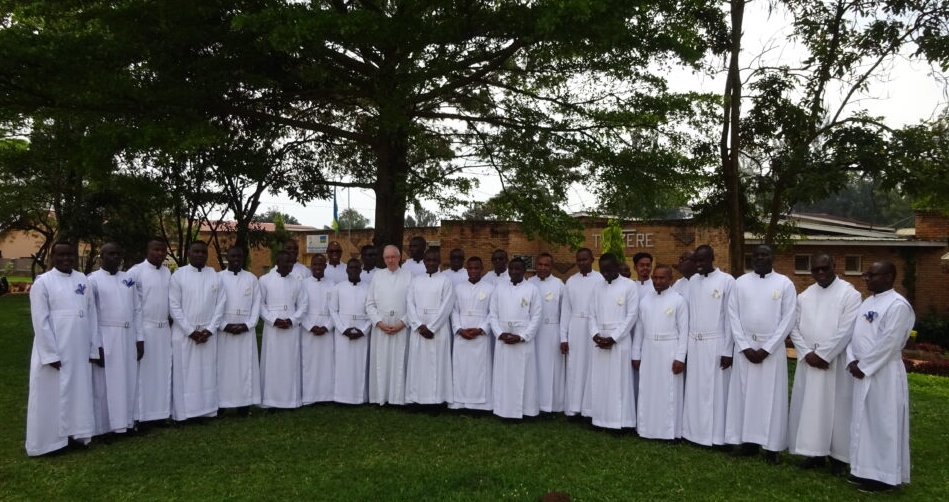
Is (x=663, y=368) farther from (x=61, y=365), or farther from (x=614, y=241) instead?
(x=614, y=241)

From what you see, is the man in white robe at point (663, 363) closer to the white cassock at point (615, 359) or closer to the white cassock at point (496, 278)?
the white cassock at point (615, 359)

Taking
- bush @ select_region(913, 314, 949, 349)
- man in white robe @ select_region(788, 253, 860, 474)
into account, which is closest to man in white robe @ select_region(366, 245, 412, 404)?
man in white robe @ select_region(788, 253, 860, 474)

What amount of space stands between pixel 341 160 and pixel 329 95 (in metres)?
2.98

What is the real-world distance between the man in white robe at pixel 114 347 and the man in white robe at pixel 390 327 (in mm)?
2704

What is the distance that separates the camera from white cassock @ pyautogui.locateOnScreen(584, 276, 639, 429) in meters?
7.46

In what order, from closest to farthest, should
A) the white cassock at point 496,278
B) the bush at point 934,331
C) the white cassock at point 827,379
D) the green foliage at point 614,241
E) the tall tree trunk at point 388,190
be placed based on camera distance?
the white cassock at point 827,379, the white cassock at point 496,278, the tall tree trunk at point 388,190, the bush at point 934,331, the green foliage at point 614,241

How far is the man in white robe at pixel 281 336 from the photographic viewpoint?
830cm

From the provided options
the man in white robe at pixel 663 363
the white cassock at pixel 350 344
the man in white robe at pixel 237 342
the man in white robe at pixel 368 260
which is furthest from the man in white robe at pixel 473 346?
the man in white robe at pixel 237 342

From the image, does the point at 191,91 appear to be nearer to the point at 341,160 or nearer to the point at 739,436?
the point at 341,160

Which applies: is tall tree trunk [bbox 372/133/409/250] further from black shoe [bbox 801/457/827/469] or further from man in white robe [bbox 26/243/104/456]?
black shoe [bbox 801/457/827/469]

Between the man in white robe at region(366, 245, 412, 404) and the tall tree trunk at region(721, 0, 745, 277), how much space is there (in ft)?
20.4

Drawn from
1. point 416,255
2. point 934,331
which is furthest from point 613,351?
point 934,331

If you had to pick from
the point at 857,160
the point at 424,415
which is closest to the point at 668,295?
the point at 424,415

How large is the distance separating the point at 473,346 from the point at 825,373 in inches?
148
